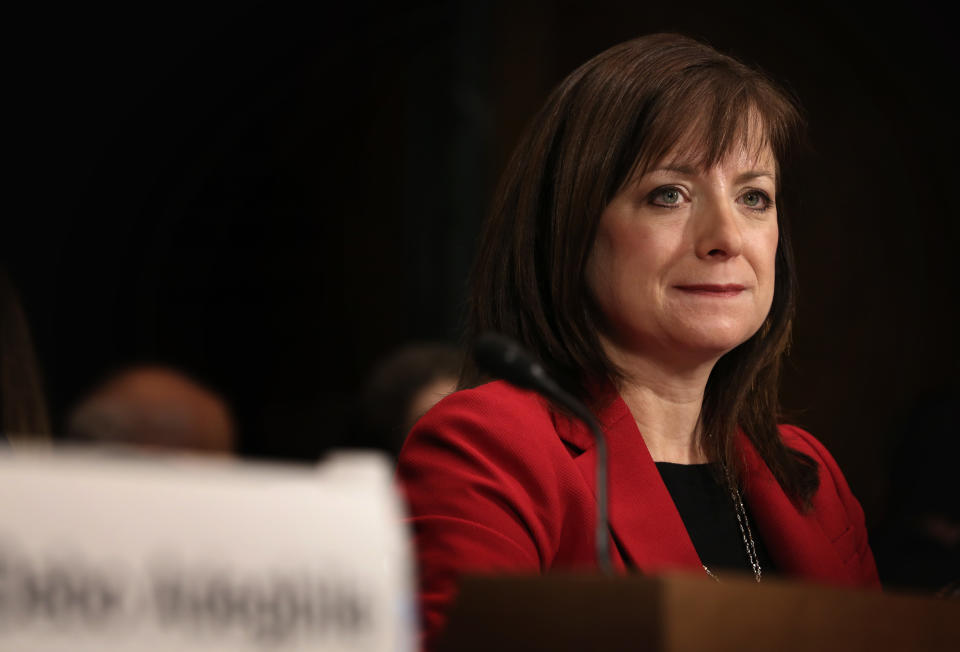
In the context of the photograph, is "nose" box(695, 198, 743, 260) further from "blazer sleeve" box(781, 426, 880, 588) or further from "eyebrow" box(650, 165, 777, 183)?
"blazer sleeve" box(781, 426, 880, 588)

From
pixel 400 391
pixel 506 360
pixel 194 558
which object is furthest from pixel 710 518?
pixel 400 391

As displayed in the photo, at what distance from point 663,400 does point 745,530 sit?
228mm

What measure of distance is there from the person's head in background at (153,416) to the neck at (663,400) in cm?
201

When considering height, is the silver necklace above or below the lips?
below

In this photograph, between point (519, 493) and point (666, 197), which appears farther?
point (666, 197)

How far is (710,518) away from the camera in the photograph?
189 cm

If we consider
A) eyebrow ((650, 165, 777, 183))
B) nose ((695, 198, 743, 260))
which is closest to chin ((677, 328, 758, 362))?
nose ((695, 198, 743, 260))

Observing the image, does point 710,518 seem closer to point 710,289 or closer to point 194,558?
point 710,289

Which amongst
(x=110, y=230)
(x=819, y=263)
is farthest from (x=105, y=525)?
(x=110, y=230)

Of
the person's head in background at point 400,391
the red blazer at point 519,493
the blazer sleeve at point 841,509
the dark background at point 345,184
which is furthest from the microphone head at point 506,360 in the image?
the dark background at point 345,184

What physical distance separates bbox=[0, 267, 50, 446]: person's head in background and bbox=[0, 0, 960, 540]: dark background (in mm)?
2291

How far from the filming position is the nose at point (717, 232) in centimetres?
184

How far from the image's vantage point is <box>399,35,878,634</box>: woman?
6.00 ft

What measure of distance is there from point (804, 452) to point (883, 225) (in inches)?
88.1
